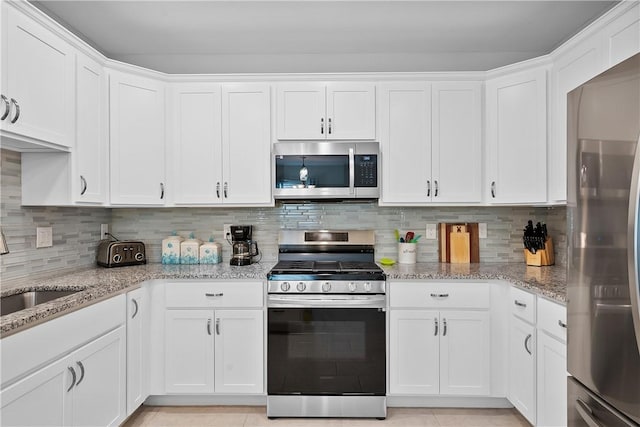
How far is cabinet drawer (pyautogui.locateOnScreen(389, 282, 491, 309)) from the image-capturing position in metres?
2.45

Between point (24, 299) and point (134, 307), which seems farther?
point (134, 307)

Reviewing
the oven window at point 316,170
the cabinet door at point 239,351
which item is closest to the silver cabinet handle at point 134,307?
the cabinet door at point 239,351

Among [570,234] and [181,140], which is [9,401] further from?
[570,234]

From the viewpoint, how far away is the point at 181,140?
9.08 feet

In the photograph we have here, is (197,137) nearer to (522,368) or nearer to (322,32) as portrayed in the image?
(322,32)

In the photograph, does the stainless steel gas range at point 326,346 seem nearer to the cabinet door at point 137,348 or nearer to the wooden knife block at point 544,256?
the cabinet door at point 137,348

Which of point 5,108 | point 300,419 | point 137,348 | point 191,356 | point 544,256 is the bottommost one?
point 300,419

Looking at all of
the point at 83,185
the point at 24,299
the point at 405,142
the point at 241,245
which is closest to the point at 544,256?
the point at 405,142

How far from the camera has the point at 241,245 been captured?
9.48 feet

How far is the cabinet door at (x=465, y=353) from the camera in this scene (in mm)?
2438

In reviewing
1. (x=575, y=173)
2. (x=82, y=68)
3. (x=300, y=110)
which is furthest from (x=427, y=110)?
(x=82, y=68)

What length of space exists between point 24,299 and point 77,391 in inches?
24.0

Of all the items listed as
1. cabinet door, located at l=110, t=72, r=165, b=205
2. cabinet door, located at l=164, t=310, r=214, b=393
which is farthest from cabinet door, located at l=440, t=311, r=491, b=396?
cabinet door, located at l=110, t=72, r=165, b=205

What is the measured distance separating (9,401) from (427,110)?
107 inches
